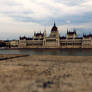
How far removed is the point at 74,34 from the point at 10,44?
249 ft

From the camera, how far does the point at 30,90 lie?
23.1 ft

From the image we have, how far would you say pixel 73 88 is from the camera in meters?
7.31

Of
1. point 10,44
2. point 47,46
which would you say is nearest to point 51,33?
point 47,46

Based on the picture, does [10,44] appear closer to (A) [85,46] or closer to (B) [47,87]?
(A) [85,46]

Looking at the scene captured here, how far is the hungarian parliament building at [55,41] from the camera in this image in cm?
14374

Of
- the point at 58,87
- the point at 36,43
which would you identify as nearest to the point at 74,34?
the point at 36,43

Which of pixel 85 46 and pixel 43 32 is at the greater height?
pixel 43 32

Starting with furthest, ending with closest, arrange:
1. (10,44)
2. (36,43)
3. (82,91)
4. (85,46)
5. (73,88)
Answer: (10,44), (36,43), (85,46), (73,88), (82,91)

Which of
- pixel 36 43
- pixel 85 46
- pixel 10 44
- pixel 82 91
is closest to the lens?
pixel 82 91

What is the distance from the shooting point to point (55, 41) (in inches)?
5881

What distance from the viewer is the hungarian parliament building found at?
472 feet

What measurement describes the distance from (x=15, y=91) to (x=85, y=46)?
139838 millimetres

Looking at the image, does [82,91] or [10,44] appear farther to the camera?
[10,44]

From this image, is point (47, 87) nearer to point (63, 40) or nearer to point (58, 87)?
point (58, 87)
